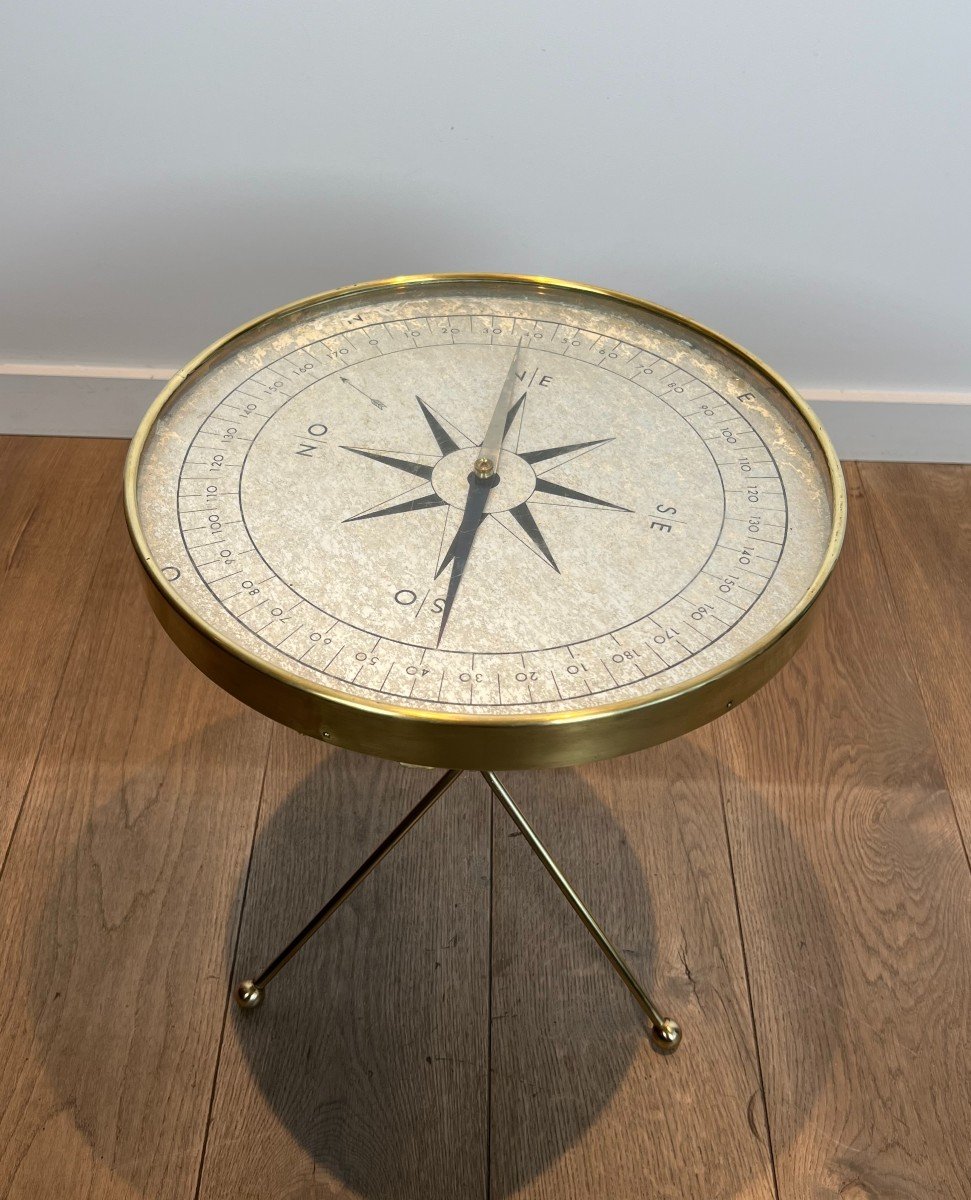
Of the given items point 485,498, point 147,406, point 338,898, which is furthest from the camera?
point 147,406

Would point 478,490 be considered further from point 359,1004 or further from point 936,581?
point 936,581

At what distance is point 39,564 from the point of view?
2.07 metres

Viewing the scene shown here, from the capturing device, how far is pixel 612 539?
1.16 metres

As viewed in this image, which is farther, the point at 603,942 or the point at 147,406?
the point at 147,406

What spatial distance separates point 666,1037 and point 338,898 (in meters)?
0.43

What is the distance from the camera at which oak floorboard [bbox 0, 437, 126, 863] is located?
5.90 feet

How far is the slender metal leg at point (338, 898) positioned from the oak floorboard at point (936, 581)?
804 millimetres

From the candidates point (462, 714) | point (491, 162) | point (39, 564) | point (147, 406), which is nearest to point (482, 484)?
point (462, 714)

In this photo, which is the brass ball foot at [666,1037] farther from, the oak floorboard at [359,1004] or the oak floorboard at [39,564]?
the oak floorboard at [39,564]

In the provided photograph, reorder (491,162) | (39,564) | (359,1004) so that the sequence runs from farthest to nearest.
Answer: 1. (39,564)
2. (491,162)
3. (359,1004)

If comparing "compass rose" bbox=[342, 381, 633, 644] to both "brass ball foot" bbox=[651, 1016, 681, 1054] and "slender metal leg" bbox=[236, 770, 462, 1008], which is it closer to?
"slender metal leg" bbox=[236, 770, 462, 1008]

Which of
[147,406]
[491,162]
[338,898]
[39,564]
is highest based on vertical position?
[491,162]

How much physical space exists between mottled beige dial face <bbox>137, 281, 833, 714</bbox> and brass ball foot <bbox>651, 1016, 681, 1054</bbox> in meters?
0.63

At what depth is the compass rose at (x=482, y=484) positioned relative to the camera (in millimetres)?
1159
